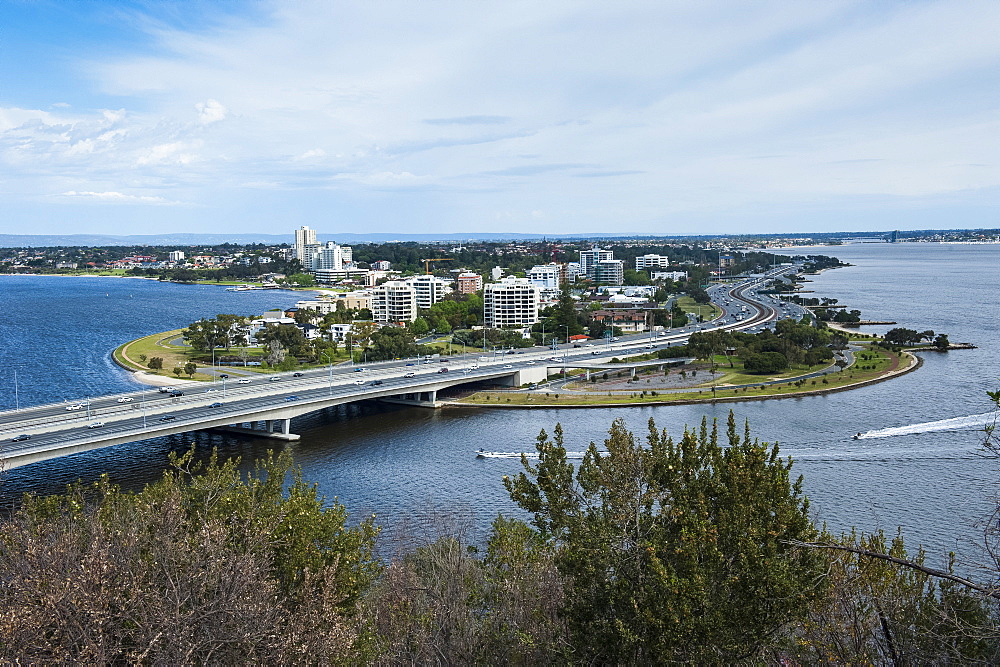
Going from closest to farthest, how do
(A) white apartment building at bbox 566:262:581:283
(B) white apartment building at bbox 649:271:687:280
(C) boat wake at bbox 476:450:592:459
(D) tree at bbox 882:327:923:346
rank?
(C) boat wake at bbox 476:450:592:459 → (D) tree at bbox 882:327:923:346 → (A) white apartment building at bbox 566:262:581:283 → (B) white apartment building at bbox 649:271:687:280

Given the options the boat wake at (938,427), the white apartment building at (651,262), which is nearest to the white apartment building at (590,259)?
the white apartment building at (651,262)

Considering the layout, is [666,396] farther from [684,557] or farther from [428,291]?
[428,291]

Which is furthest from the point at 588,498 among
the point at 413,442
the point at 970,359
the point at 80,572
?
the point at 970,359

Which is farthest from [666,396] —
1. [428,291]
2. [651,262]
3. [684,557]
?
[651,262]

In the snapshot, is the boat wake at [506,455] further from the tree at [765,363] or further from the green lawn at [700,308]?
the green lawn at [700,308]

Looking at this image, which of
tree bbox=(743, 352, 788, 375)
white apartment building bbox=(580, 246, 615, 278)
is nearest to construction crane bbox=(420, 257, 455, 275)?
white apartment building bbox=(580, 246, 615, 278)

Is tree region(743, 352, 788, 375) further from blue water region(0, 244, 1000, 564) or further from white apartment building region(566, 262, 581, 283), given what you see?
white apartment building region(566, 262, 581, 283)

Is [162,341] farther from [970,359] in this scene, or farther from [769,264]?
[769,264]
